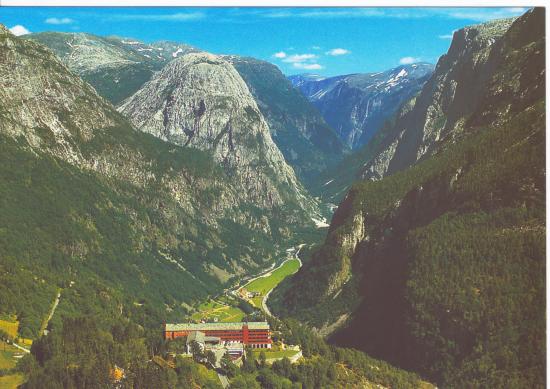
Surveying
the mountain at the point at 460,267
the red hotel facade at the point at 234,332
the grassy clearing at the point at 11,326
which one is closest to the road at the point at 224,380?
the red hotel facade at the point at 234,332

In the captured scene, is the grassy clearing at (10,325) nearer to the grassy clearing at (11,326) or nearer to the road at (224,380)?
the grassy clearing at (11,326)

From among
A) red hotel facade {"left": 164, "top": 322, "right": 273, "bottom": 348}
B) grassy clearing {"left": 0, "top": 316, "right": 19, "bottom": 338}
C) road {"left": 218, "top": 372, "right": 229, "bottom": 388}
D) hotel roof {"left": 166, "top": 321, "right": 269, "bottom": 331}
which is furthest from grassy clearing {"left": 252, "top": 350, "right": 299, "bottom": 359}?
grassy clearing {"left": 0, "top": 316, "right": 19, "bottom": 338}

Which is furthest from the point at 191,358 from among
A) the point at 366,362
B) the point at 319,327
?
the point at 319,327

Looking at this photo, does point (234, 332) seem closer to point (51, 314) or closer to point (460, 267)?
point (51, 314)

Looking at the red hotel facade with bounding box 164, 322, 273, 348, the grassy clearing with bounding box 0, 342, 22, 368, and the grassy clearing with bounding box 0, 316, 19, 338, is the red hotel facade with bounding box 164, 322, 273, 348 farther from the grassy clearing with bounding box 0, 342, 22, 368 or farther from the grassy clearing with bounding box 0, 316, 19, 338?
the grassy clearing with bounding box 0, 316, 19, 338

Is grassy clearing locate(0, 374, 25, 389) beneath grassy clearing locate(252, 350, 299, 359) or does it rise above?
beneath
